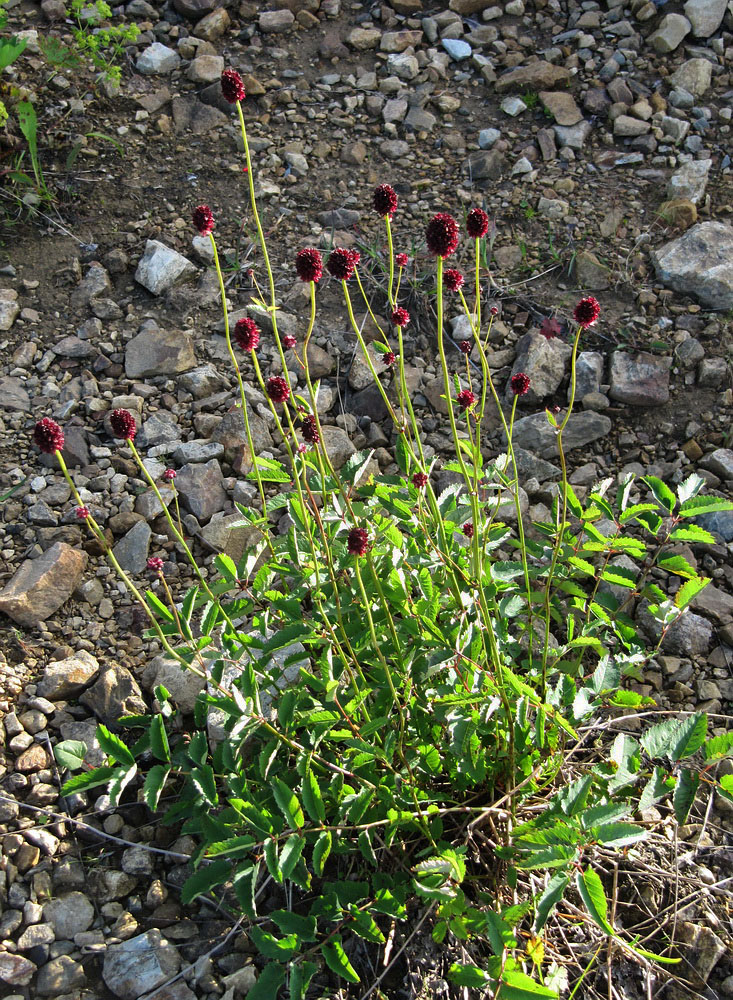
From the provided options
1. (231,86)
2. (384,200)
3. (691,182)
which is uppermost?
(231,86)

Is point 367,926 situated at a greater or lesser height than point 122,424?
lesser

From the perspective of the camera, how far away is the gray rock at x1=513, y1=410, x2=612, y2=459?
3.54m

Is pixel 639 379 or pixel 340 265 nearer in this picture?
pixel 340 265

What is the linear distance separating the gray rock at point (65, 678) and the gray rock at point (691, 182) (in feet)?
11.5

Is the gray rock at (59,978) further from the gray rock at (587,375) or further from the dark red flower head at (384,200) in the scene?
the gray rock at (587,375)

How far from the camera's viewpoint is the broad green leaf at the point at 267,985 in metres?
1.95

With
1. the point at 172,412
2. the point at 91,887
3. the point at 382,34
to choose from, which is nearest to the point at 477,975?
the point at 91,887

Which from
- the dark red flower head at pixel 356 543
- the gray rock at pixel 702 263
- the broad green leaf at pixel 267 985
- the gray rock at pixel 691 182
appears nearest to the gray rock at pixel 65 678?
the broad green leaf at pixel 267 985

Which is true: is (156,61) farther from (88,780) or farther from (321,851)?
(321,851)

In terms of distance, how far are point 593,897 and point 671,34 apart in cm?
473

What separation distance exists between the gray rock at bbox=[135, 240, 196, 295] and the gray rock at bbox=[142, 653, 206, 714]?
192cm

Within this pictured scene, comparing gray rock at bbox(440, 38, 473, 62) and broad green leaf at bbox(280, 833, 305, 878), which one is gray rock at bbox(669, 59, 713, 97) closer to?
gray rock at bbox(440, 38, 473, 62)

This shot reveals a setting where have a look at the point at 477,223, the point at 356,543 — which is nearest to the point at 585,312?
the point at 477,223

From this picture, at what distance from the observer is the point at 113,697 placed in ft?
9.25
